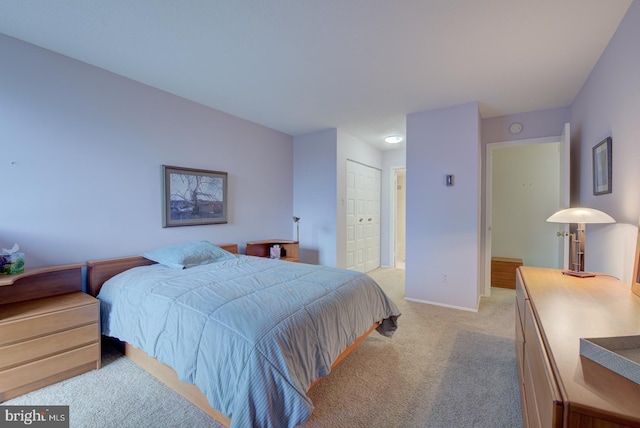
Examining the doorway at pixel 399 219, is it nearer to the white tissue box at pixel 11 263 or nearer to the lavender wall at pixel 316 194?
the lavender wall at pixel 316 194

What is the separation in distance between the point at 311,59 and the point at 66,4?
1.65 metres

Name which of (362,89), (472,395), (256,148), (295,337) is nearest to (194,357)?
(295,337)

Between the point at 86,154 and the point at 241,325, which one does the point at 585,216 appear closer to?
the point at 241,325

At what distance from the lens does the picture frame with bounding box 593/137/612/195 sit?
2.07 m

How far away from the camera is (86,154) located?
252cm

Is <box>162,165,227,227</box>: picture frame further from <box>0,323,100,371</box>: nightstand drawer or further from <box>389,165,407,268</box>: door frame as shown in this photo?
<box>389,165,407,268</box>: door frame

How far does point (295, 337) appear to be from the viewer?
60.9 inches

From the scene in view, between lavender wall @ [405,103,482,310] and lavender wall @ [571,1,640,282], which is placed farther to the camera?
lavender wall @ [405,103,482,310]

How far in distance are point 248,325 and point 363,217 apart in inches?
154

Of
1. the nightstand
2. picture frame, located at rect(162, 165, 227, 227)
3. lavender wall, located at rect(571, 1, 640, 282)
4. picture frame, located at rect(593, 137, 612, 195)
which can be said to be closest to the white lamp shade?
lavender wall, located at rect(571, 1, 640, 282)

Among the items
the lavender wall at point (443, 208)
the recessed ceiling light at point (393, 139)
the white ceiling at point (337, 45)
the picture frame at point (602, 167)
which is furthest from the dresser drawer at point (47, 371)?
the recessed ceiling light at point (393, 139)

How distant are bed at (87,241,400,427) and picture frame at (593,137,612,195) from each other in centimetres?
193

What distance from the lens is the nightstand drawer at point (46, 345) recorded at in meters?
1.80

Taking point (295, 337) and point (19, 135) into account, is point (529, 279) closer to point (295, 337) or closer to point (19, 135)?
point (295, 337)
